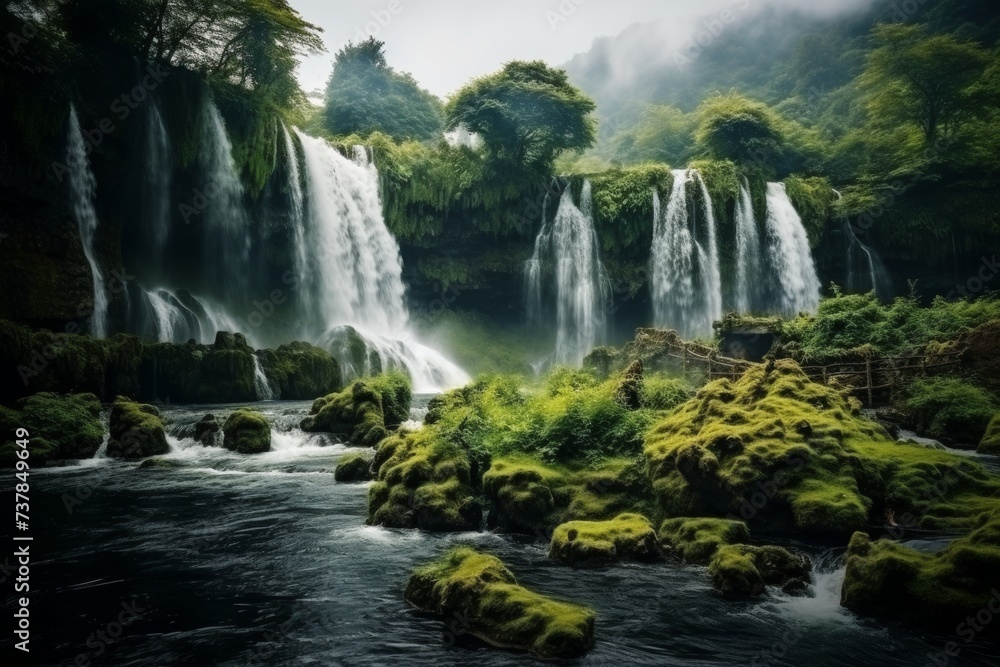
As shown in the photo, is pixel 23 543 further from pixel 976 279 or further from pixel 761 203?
pixel 976 279

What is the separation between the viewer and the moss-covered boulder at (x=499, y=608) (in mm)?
4898

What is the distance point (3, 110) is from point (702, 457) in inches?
872

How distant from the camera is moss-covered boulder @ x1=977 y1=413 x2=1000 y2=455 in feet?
38.2

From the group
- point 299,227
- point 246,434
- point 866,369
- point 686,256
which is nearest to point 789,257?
point 686,256

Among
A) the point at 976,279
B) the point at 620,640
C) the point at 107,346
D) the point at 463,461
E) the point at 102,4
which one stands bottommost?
the point at 620,640

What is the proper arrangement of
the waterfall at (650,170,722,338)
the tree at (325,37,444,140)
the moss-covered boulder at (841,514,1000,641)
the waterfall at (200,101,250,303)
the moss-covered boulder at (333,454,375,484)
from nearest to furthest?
the moss-covered boulder at (841,514,1000,641), the moss-covered boulder at (333,454,375,484), the waterfall at (200,101,250,303), the waterfall at (650,170,722,338), the tree at (325,37,444,140)

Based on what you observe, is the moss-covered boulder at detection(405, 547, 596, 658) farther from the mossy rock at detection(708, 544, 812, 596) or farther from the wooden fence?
the wooden fence

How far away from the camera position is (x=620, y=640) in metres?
5.23

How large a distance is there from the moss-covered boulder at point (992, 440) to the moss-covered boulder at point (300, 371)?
1787 cm

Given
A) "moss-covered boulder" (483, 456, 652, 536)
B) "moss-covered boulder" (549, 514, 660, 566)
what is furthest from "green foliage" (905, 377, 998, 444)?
"moss-covered boulder" (549, 514, 660, 566)

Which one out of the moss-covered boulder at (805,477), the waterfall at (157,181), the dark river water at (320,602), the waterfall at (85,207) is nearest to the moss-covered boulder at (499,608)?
the dark river water at (320,602)

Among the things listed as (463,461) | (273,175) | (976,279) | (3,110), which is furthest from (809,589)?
(976,279)

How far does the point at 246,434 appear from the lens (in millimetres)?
14070

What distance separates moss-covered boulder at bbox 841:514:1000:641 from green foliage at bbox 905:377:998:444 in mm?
9328
